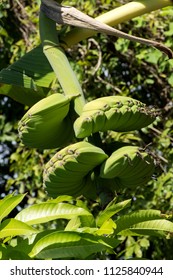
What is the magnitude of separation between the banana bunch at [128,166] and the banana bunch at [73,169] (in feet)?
0.07

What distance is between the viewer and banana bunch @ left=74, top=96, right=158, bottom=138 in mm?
1012

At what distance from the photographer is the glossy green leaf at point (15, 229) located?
0.81 m

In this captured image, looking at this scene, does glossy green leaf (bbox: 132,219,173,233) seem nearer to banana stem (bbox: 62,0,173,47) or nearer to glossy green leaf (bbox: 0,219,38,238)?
glossy green leaf (bbox: 0,219,38,238)

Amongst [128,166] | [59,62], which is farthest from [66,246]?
[59,62]

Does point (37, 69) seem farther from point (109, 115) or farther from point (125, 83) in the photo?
point (125, 83)

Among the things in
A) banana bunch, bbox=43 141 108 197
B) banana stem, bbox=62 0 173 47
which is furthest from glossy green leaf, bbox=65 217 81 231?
banana stem, bbox=62 0 173 47

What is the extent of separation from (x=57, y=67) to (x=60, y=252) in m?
0.40

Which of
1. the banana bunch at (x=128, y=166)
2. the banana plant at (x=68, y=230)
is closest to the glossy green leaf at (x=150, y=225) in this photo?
the banana plant at (x=68, y=230)

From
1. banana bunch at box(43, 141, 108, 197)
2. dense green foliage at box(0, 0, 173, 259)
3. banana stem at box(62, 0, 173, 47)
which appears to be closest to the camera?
banana bunch at box(43, 141, 108, 197)

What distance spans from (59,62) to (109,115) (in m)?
0.15

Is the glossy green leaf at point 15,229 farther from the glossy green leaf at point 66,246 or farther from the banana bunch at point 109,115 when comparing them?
the banana bunch at point 109,115

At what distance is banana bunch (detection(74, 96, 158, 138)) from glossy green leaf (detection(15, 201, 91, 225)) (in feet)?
0.59
